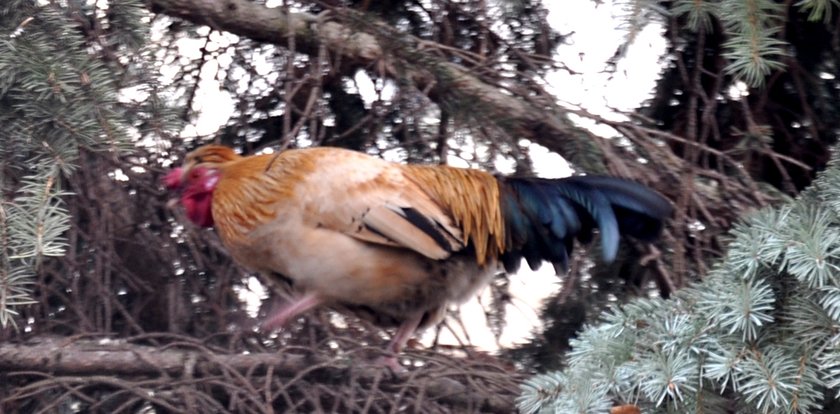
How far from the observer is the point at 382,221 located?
2430 millimetres

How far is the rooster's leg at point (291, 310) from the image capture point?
240 cm

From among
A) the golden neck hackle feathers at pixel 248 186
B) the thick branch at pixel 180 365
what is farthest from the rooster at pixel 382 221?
the thick branch at pixel 180 365

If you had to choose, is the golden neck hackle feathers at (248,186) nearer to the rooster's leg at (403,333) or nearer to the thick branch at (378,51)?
the thick branch at (378,51)

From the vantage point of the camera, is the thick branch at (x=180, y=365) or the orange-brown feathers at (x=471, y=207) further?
the orange-brown feathers at (x=471, y=207)

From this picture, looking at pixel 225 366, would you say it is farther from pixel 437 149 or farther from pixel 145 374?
pixel 437 149

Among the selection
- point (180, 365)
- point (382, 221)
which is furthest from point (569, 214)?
point (180, 365)

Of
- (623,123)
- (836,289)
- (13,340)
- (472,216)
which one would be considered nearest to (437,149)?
(472,216)

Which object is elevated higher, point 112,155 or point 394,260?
point 112,155

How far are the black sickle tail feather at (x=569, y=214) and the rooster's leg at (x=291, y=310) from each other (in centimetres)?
45

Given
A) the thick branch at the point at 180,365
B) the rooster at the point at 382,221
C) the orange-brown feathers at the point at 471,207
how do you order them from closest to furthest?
1. the thick branch at the point at 180,365
2. the rooster at the point at 382,221
3. the orange-brown feathers at the point at 471,207

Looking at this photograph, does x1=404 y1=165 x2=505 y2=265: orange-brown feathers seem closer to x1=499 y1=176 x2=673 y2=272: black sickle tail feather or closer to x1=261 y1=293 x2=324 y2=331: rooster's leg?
x1=499 y1=176 x2=673 y2=272: black sickle tail feather

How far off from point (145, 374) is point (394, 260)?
0.59m

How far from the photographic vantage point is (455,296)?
8.43ft

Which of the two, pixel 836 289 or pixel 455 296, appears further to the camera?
pixel 455 296
